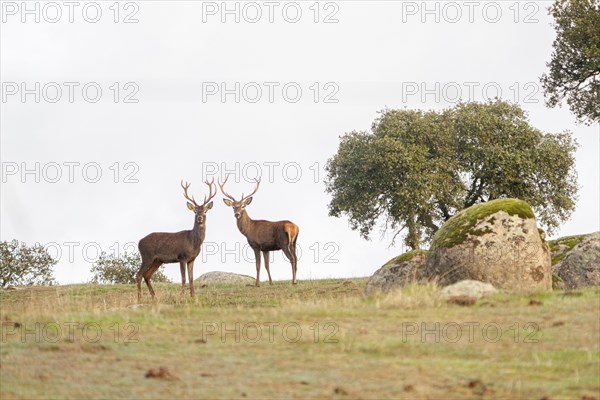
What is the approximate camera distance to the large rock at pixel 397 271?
26419 millimetres

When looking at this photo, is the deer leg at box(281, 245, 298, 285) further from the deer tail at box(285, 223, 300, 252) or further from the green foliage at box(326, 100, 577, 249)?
the green foliage at box(326, 100, 577, 249)

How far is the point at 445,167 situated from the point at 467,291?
28771 mm

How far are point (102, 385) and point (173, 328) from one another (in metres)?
3.57

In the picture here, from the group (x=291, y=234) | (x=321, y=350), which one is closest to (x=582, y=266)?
(x=291, y=234)

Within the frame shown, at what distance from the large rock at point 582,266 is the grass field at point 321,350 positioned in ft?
35.1

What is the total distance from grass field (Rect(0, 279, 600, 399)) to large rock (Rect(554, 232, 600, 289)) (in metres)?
10.7

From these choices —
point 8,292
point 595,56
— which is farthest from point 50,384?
point 595,56

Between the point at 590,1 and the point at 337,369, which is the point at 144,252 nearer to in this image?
the point at 337,369

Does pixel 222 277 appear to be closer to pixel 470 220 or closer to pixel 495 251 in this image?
pixel 470 220

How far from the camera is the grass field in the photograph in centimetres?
1088

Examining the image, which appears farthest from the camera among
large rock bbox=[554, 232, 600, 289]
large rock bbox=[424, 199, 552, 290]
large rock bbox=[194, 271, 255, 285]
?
large rock bbox=[194, 271, 255, 285]

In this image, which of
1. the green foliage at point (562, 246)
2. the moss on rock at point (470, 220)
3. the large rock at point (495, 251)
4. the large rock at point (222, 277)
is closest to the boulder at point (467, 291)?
the large rock at point (495, 251)

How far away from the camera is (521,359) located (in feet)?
41.4

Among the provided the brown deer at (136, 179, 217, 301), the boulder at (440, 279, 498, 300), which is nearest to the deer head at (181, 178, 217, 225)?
the brown deer at (136, 179, 217, 301)
